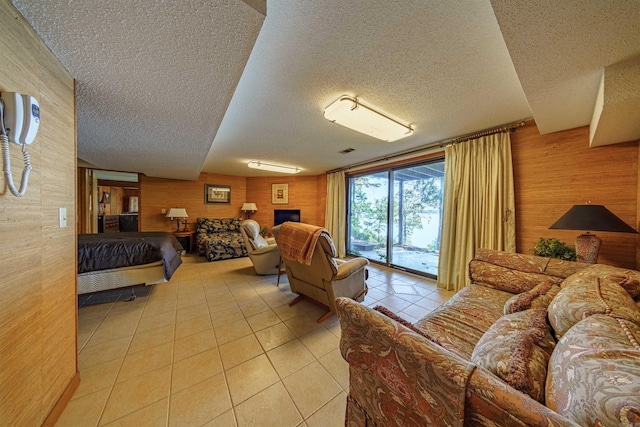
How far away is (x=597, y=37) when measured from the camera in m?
1.02

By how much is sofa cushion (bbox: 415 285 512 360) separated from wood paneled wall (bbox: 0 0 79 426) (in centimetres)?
193

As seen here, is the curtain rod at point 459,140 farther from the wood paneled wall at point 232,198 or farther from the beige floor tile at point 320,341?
the beige floor tile at point 320,341

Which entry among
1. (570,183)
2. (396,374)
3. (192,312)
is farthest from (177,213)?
(570,183)

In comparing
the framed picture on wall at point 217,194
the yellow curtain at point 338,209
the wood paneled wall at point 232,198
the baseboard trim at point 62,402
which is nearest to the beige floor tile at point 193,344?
the baseboard trim at point 62,402

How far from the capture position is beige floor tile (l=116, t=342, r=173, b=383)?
4.83 ft

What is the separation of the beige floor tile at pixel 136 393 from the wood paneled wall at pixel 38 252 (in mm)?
240

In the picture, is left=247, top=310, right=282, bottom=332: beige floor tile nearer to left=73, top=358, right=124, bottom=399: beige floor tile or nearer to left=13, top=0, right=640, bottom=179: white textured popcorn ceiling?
left=73, top=358, right=124, bottom=399: beige floor tile

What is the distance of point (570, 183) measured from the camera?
215cm

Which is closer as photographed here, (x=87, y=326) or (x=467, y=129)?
(x=87, y=326)

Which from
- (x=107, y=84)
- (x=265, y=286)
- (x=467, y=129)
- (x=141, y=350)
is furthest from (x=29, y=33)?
(x=467, y=129)

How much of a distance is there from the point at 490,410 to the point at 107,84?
2.51 m

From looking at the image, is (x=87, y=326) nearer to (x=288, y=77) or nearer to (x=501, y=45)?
(x=288, y=77)

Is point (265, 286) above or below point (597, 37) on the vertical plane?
below

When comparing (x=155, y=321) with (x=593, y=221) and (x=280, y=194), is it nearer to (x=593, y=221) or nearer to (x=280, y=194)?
(x=593, y=221)
